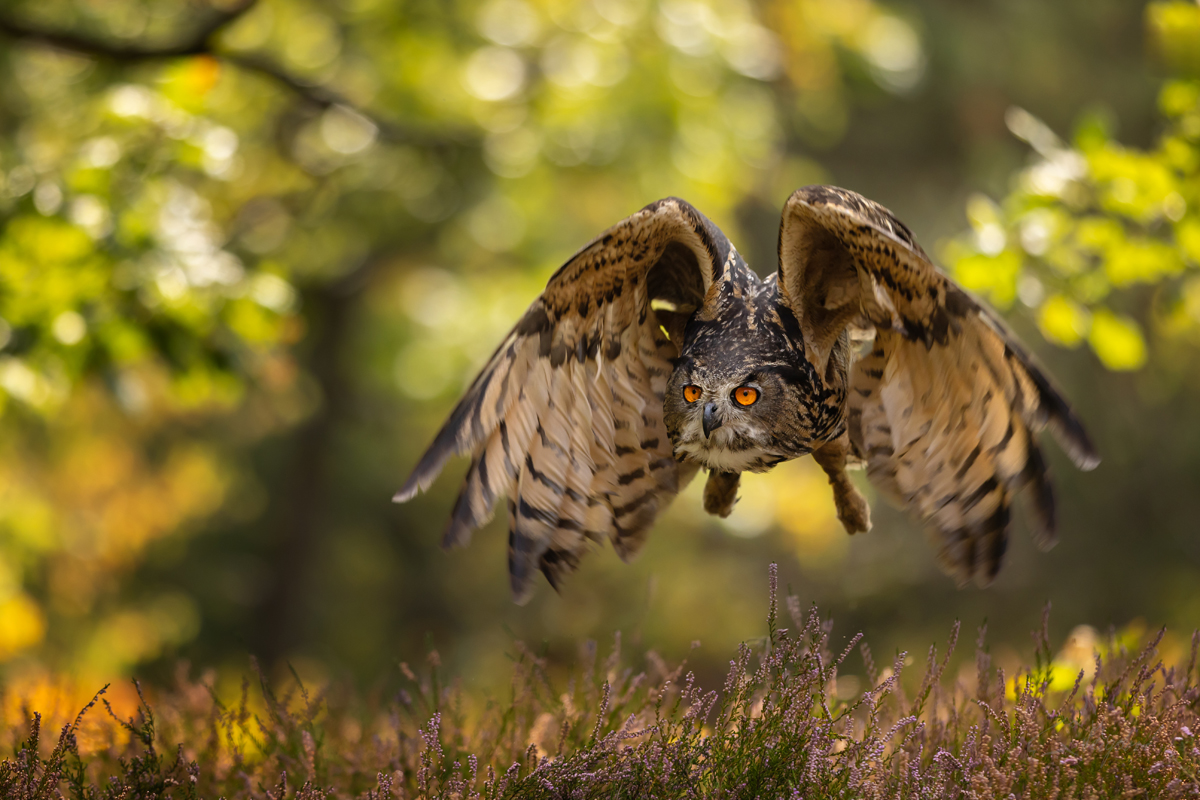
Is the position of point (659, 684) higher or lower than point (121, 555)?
higher

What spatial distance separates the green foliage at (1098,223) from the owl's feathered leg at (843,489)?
156 cm

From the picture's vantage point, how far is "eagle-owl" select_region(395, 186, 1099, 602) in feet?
7.04

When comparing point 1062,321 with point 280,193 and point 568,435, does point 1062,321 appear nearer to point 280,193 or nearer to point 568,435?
point 568,435

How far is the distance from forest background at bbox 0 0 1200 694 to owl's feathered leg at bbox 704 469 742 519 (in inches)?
61.3

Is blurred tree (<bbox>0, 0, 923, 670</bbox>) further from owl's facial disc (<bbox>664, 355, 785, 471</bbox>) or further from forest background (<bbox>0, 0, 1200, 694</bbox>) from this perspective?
owl's facial disc (<bbox>664, 355, 785, 471</bbox>)

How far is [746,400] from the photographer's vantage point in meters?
2.11

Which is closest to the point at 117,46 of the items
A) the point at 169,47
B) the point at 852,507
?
the point at 169,47

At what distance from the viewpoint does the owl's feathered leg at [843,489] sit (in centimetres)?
243

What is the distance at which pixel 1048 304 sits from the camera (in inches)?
150

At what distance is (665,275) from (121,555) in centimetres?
1106

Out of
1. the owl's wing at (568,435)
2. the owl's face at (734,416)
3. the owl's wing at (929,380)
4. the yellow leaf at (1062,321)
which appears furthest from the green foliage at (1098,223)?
the owl's face at (734,416)

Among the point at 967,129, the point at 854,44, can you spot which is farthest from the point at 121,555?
the point at 967,129

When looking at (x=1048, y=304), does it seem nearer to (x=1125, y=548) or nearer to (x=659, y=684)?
(x=659, y=684)

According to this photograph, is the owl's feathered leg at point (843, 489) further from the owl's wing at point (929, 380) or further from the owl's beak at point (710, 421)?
the owl's beak at point (710, 421)
